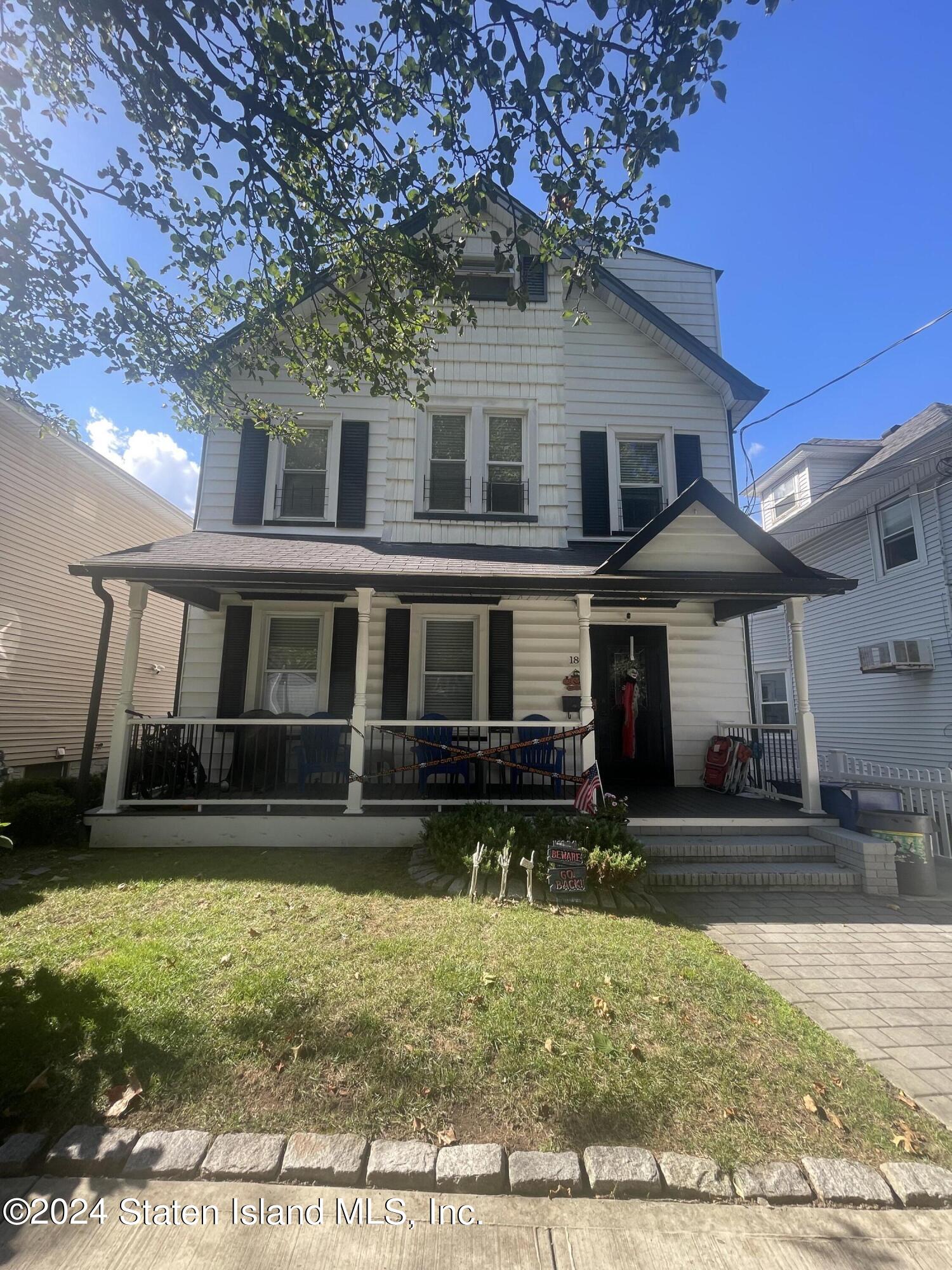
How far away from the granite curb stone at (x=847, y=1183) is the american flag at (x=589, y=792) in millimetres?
3891

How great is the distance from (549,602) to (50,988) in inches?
269

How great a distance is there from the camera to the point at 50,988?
3.28 metres

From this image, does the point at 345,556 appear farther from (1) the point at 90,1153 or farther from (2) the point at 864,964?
(2) the point at 864,964

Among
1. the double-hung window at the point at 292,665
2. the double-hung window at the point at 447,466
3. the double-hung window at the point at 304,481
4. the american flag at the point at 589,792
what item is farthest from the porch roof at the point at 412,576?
Result: the american flag at the point at 589,792

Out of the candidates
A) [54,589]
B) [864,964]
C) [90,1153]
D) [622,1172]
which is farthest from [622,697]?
[54,589]

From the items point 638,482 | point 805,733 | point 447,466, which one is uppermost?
point 447,466

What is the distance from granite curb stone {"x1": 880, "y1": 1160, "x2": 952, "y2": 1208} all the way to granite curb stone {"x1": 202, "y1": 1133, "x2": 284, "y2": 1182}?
2.38 metres

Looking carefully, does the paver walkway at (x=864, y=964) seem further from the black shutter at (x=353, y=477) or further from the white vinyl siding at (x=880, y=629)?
the black shutter at (x=353, y=477)

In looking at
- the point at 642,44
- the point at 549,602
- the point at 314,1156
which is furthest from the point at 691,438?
the point at 314,1156

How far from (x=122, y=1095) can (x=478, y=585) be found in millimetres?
5126

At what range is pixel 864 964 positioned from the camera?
396 cm

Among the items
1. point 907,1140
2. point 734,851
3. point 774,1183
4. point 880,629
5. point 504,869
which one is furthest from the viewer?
point 880,629

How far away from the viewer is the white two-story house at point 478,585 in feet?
21.6

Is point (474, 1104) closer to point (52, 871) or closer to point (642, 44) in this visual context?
point (52, 871)
